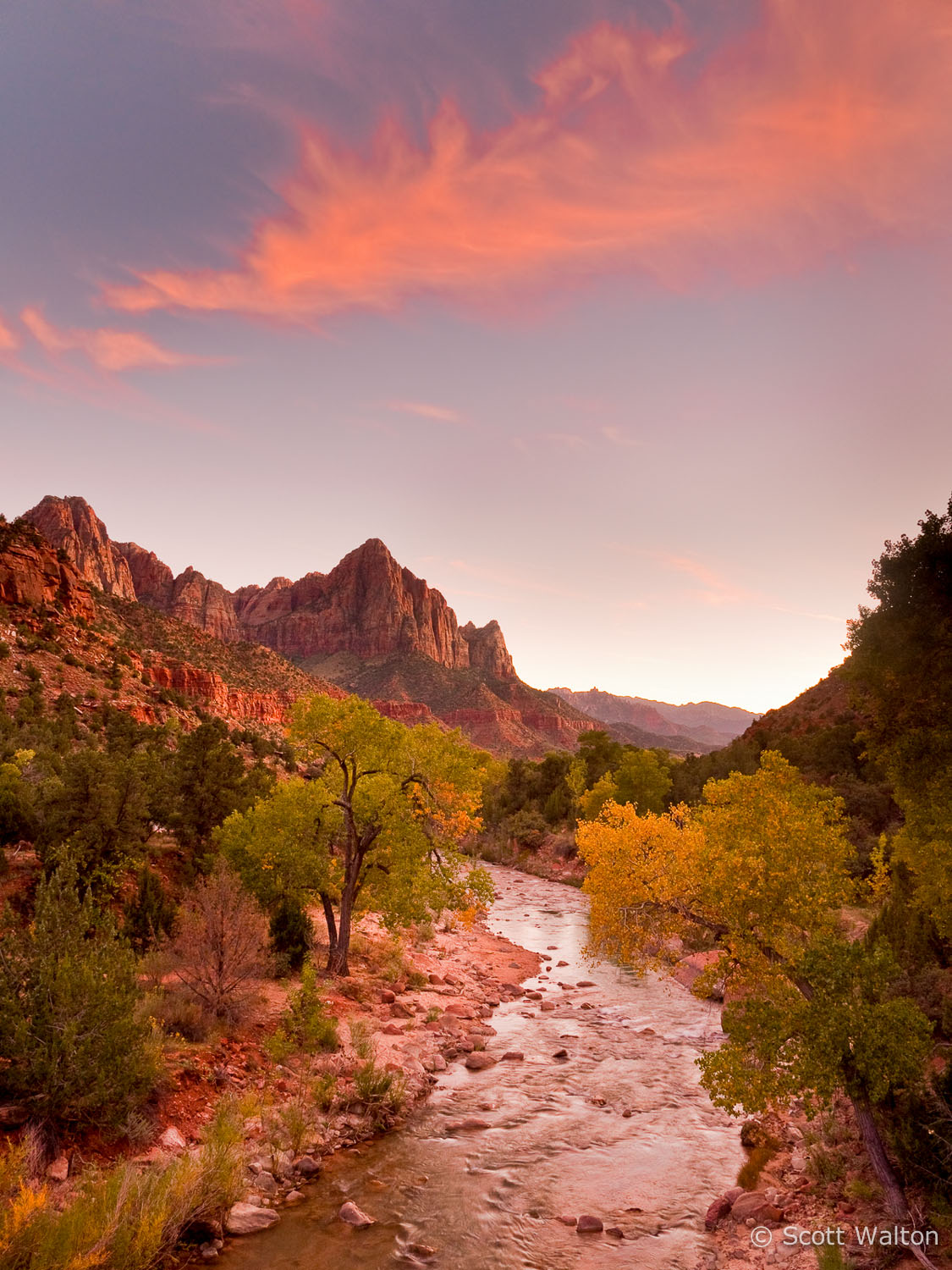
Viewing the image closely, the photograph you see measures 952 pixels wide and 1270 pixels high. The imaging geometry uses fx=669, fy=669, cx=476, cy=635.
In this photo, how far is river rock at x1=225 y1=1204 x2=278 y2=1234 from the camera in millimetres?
10633

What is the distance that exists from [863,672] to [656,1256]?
12.6 meters

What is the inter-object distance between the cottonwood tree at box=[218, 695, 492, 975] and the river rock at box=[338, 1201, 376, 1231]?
920cm

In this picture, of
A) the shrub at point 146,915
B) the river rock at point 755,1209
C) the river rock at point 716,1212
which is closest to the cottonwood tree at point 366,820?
the shrub at point 146,915

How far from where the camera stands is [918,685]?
614 inches

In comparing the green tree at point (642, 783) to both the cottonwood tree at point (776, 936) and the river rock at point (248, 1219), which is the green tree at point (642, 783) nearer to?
the cottonwood tree at point (776, 936)

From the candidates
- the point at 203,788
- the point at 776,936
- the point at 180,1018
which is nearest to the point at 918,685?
the point at 776,936

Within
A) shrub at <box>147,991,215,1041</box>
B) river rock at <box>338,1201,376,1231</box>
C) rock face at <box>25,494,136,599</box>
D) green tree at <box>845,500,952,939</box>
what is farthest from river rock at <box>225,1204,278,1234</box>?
rock face at <box>25,494,136,599</box>

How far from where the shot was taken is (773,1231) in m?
11.1

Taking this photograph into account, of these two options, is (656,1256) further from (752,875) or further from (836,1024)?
Result: (752,875)

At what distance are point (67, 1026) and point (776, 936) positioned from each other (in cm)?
1318

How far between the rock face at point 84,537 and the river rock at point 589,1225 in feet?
549

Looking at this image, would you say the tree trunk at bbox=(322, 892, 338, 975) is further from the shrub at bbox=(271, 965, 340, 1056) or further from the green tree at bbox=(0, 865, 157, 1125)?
the green tree at bbox=(0, 865, 157, 1125)

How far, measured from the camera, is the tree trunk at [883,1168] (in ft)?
32.6

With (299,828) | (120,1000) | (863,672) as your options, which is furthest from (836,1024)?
(299,828)
